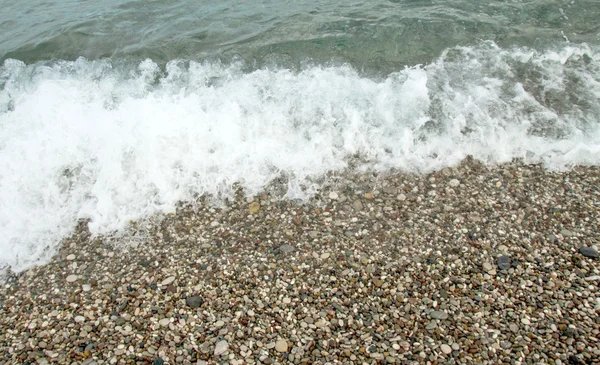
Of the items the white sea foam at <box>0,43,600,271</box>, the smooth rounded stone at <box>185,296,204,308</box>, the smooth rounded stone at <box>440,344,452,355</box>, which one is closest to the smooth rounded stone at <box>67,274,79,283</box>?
the white sea foam at <box>0,43,600,271</box>

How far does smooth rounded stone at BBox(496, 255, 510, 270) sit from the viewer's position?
5.51 meters

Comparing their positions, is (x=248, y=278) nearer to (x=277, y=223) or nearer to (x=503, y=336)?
(x=277, y=223)

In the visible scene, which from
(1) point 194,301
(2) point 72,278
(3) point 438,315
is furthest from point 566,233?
Result: (2) point 72,278

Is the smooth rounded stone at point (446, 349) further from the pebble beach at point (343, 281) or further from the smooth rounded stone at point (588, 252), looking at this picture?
the smooth rounded stone at point (588, 252)

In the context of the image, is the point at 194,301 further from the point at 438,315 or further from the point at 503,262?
the point at 503,262

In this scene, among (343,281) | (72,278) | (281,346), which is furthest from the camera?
(72,278)

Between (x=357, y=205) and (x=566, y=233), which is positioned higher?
(x=357, y=205)

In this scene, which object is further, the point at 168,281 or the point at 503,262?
the point at 168,281

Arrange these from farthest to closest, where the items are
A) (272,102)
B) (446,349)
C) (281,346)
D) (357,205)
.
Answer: (272,102), (357,205), (281,346), (446,349)

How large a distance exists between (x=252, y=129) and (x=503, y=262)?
449 centimetres

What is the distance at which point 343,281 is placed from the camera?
550 centimetres

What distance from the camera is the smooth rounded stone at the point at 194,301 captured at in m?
5.34

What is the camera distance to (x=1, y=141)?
8.05m

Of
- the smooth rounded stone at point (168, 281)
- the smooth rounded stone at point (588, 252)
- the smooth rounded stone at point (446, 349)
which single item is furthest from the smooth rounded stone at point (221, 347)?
the smooth rounded stone at point (588, 252)
